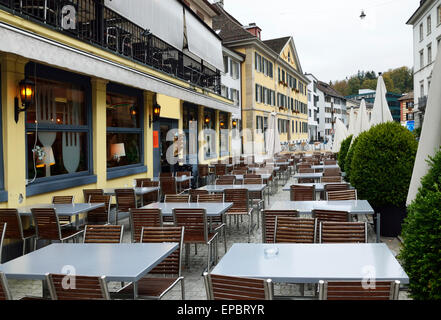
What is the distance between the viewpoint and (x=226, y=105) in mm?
→ 19188

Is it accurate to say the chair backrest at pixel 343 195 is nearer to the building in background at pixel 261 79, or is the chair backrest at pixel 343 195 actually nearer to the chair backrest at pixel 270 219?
the chair backrest at pixel 270 219

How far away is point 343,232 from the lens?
4730mm

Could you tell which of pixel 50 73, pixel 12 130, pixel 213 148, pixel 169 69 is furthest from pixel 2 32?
pixel 213 148

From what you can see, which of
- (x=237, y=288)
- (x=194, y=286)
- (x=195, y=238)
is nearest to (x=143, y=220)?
(x=195, y=238)

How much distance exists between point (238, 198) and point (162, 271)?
407cm

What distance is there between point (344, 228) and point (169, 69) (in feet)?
40.1

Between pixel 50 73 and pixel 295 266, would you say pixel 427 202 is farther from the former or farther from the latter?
pixel 50 73

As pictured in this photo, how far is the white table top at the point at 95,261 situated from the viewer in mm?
3463

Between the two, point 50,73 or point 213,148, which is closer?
point 50,73

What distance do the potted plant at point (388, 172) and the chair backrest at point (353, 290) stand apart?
5.22 meters

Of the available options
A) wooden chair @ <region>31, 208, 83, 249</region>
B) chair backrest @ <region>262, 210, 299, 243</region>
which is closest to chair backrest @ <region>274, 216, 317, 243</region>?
chair backrest @ <region>262, 210, 299, 243</region>

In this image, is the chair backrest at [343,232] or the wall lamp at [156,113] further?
the wall lamp at [156,113]

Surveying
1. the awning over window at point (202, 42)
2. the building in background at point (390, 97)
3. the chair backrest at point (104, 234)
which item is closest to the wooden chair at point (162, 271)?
the chair backrest at point (104, 234)
